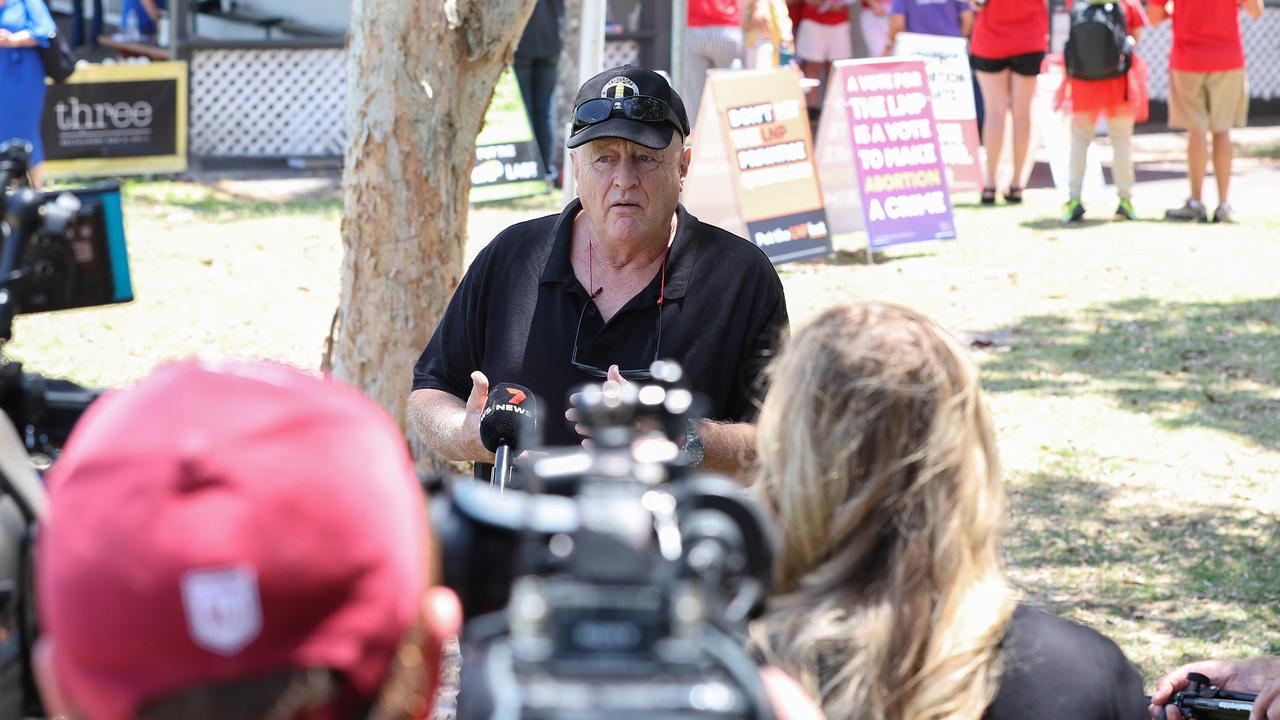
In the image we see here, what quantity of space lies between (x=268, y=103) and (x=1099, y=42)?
26.0 ft

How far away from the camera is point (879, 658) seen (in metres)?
1.96

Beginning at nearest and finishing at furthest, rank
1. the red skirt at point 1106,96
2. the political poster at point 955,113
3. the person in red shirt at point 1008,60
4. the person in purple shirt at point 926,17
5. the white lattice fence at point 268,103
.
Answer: the red skirt at point 1106,96
the person in red shirt at point 1008,60
the political poster at point 955,113
the white lattice fence at point 268,103
the person in purple shirt at point 926,17

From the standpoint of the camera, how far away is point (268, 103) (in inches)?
584

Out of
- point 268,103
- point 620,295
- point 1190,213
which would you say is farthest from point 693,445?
point 268,103

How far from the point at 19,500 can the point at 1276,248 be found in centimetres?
1081

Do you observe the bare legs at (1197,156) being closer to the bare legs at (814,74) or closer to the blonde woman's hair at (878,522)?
the bare legs at (814,74)

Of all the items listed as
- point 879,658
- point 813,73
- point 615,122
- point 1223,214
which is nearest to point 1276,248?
point 1223,214

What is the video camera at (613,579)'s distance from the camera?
41.8 inches

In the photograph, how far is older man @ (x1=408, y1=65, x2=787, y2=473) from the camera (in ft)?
12.0

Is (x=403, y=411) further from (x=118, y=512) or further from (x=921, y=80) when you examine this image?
(x=921, y=80)

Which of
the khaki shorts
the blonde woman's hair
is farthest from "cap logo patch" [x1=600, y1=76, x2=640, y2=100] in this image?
the khaki shorts

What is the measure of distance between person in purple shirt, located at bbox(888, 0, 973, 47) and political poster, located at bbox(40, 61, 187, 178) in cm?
688

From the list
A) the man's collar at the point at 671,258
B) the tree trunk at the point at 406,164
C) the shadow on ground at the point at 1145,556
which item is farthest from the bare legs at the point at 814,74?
the man's collar at the point at 671,258

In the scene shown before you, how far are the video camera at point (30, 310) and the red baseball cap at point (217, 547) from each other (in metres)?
0.40
